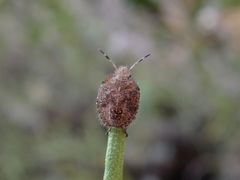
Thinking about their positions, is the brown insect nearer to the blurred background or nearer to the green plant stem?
the green plant stem

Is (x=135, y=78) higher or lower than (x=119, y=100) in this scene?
higher

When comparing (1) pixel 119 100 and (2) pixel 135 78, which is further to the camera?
(2) pixel 135 78

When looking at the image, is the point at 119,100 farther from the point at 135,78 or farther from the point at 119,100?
the point at 135,78

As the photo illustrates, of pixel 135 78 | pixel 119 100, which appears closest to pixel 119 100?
pixel 119 100

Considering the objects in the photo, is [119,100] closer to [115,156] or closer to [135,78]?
[115,156]

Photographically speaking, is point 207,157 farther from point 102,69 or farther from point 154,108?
point 102,69

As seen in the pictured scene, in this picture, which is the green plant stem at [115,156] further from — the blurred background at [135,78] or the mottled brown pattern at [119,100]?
the blurred background at [135,78]

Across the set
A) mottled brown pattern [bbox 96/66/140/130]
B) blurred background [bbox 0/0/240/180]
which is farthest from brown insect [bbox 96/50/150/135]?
blurred background [bbox 0/0/240/180]
